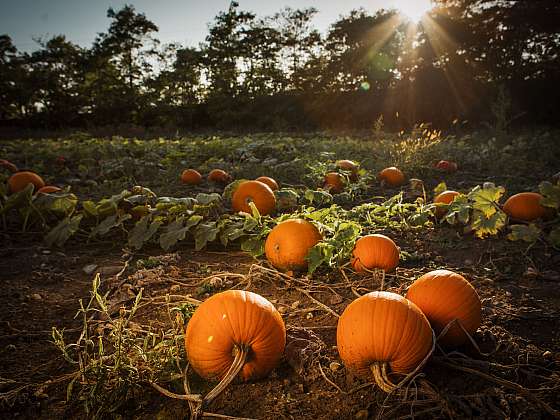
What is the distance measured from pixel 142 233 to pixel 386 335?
7.69 feet

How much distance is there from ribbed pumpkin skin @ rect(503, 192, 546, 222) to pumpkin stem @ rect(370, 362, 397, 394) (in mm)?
2426

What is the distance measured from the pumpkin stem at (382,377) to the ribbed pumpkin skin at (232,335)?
38 cm

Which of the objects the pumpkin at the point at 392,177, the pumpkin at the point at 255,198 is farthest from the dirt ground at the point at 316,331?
the pumpkin at the point at 392,177

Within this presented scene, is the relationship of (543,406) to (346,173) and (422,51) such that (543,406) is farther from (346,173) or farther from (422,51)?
(422,51)

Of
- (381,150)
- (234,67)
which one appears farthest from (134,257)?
(234,67)

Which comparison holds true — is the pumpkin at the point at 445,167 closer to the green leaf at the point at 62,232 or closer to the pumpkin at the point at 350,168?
the pumpkin at the point at 350,168

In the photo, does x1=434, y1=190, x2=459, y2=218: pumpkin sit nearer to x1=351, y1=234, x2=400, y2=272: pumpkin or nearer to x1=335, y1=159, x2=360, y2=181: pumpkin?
x1=351, y1=234, x2=400, y2=272: pumpkin

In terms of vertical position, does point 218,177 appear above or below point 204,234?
above

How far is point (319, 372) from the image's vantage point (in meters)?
1.61

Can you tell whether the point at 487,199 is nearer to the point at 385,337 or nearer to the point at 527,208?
the point at 527,208

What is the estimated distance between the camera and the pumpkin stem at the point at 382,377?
1.40 meters

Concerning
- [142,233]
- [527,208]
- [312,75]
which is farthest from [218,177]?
[312,75]

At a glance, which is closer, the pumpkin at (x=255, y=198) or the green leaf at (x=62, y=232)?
the green leaf at (x=62, y=232)

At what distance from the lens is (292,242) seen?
237cm
